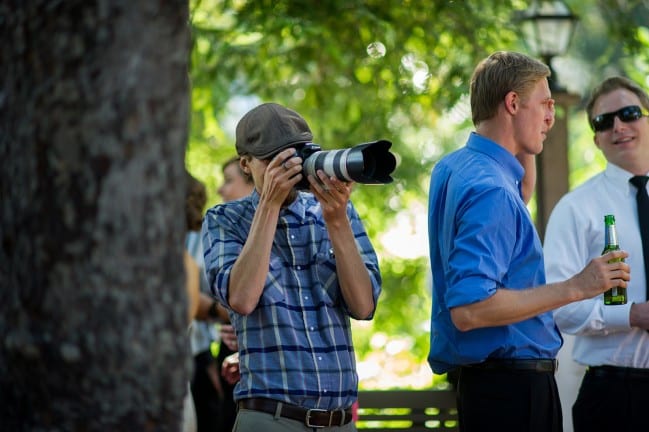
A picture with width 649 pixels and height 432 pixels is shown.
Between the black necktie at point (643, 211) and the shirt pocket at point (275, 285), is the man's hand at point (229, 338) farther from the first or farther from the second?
the black necktie at point (643, 211)

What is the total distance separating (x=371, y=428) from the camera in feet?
19.4

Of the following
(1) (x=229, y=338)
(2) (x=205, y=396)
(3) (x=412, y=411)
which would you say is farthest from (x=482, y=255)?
(2) (x=205, y=396)

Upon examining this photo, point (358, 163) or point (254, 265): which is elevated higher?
point (358, 163)

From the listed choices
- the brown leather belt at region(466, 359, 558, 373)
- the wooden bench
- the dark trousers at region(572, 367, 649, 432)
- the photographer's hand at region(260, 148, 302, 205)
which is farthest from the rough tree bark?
the wooden bench

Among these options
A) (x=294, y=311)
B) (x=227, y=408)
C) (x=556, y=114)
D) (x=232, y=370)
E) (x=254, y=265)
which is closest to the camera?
(x=254, y=265)

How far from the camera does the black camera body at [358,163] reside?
3311 mm

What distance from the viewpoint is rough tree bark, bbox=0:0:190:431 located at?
2.30 m

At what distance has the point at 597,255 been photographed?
4.65 metres

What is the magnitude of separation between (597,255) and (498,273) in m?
1.24

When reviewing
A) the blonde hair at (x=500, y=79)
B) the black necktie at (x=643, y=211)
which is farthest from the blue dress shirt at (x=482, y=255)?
the black necktie at (x=643, y=211)

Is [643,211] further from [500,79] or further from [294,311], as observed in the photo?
[294,311]

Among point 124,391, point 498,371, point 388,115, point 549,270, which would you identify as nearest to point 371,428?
point 549,270

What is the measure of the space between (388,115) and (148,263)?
8825 mm

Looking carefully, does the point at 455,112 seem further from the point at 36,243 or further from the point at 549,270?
the point at 36,243
